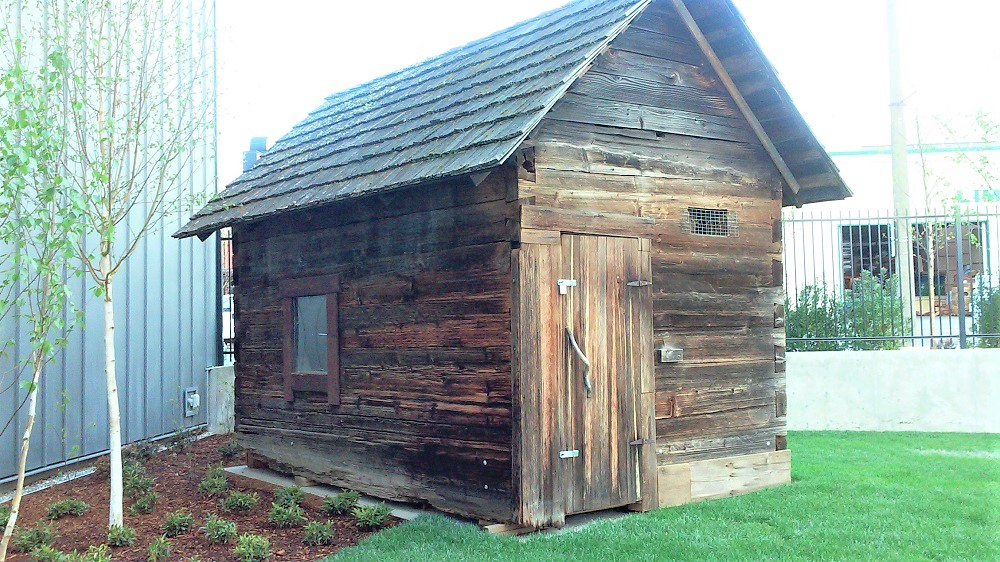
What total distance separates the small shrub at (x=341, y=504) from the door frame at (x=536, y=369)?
194 cm

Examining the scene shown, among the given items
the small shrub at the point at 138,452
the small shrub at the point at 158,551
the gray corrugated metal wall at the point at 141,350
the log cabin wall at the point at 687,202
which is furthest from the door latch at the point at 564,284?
the small shrub at the point at 138,452

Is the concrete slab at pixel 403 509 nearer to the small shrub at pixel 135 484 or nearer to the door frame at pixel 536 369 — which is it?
the door frame at pixel 536 369

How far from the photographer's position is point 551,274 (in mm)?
7367

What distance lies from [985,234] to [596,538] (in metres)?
9.44

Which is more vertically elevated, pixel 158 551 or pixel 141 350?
pixel 141 350

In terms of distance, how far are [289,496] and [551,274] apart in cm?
355

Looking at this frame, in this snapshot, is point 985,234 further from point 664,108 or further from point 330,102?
point 330,102

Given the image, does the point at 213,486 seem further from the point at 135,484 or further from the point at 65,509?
the point at 65,509

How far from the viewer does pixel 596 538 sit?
6844mm

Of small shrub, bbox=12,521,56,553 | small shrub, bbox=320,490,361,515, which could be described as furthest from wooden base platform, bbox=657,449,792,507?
small shrub, bbox=12,521,56,553

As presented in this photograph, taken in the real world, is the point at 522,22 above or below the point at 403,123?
above

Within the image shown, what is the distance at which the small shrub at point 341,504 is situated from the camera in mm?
8188

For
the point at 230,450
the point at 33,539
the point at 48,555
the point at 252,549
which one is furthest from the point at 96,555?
the point at 230,450

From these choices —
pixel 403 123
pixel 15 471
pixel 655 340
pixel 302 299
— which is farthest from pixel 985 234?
pixel 15 471
